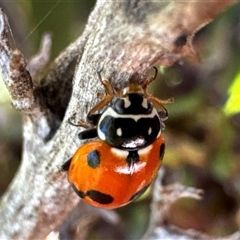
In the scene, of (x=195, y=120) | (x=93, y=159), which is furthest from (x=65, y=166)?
(x=195, y=120)

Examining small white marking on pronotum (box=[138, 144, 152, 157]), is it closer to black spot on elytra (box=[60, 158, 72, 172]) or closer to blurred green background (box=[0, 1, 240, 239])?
black spot on elytra (box=[60, 158, 72, 172])

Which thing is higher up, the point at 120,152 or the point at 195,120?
the point at 120,152

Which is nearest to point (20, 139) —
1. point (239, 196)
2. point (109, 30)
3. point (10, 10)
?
point (10, 10)

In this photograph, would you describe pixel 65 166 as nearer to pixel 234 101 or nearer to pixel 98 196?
pixel 98 196

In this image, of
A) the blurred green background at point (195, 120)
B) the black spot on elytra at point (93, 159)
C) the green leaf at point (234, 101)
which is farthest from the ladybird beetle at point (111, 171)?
the blurred green background at point (195, 120)

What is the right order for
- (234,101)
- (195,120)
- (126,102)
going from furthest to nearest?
(195,120), (234,101), (126,102)

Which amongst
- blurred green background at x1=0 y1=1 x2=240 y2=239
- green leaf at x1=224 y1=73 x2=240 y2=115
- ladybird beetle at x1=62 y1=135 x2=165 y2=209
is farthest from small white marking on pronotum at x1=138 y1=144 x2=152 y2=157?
blurred green background at x1=0 y1=1 x2=240 y2=239
